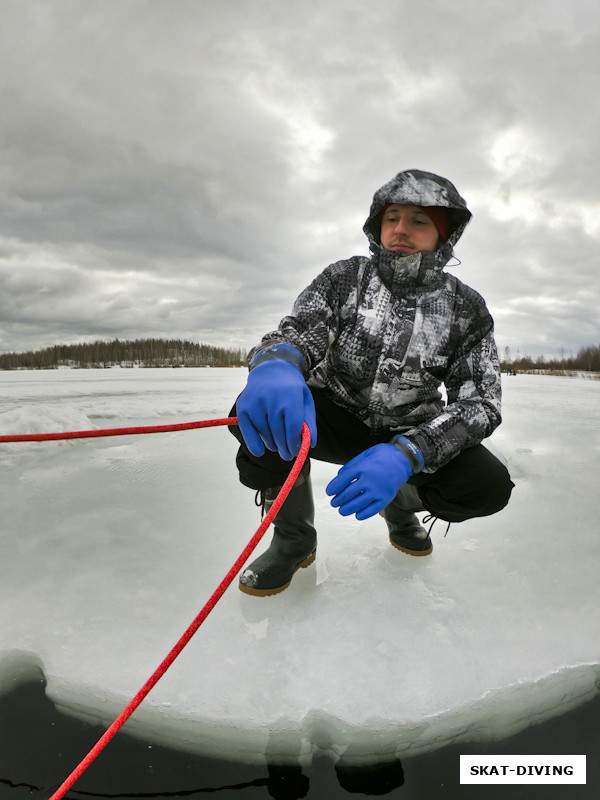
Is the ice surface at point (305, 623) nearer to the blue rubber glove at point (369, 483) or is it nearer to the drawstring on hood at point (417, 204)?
the blue rubber glove at point (369, 483)

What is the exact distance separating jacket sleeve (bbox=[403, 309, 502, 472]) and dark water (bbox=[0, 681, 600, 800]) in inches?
22.8

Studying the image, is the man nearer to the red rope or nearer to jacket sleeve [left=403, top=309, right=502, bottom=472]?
jacket sleeve [left=403, top=309, right=502, bottom=472]

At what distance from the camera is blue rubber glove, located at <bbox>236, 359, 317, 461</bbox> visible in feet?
Answer: 3.05

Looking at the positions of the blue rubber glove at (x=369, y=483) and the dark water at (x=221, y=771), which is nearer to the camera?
the dark water at (x=221, y=771)

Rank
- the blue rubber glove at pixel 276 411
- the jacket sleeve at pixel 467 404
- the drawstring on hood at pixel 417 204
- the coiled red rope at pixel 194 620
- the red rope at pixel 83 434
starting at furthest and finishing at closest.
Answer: the drawstring on hood at pixel 417 204, the jacket sleeve at pixel 467 404, the blue rubber glove at pixel 276 411, the red rope at pixel 83 434, the coiled red rope at pixel 194 620

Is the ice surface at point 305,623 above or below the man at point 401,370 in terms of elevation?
below

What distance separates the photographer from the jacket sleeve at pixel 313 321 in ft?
4.00

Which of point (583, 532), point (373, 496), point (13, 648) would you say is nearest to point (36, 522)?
point (13, 648)

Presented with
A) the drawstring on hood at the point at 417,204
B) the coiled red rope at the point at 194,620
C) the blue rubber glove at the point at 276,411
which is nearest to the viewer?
the coiled red rope at the point at 194,620

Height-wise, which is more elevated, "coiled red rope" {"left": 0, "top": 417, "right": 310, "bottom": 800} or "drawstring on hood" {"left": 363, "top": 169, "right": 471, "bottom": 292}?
"drawstring on hood" {"left": 363, "top": 169, "right": 471, "bottom": 292}

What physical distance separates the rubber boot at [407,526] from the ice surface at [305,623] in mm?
39

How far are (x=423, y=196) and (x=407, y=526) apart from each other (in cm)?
101

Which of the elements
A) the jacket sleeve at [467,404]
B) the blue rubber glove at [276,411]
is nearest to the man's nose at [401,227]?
the jacket sleeve at [467,404]

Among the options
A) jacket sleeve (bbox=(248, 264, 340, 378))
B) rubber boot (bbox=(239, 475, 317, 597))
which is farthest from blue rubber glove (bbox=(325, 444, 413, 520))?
jacket sleeve (bbox=(248, 264, 340, 378))
